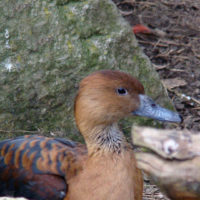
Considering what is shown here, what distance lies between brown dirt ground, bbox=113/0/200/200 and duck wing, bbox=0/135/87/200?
177cm

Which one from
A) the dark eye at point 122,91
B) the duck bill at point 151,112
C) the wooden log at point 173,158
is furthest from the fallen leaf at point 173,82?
the wooden log at point 173,158

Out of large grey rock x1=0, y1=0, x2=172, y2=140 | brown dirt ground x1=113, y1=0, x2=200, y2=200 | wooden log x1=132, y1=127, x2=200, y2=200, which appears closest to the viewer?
wooden log x1=132, y1=127, x2=200, y2=200

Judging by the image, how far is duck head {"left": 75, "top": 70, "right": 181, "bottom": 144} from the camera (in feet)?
10.6

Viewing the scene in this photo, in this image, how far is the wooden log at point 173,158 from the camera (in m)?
1.95

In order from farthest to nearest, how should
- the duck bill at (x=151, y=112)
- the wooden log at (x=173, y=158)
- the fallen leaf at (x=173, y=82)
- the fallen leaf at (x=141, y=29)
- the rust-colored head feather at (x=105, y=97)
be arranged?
the fallen leaf at (x=141, y=29)
the fallen leaf at (x=173, y=82)
the duck bill at (x=151, y=112)
the rust-colored head feather at (x=105, y=97)
the wooden log at (x=173, y=158)

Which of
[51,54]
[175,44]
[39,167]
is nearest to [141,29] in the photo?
[175,44]

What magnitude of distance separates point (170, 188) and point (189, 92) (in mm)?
3414

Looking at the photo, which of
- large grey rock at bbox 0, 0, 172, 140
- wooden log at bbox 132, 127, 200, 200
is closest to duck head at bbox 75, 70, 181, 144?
large grey rock at bbox 0, 0, 172, 140

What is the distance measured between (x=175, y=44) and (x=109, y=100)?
3.00m

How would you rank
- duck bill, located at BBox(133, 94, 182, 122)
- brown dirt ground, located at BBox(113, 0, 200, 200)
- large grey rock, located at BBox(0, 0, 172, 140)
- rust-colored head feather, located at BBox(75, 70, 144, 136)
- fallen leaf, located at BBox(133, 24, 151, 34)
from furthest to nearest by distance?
1. fallen leaf, located at BBox(133, 24, 151, 34)
2. brown dirt ground, located at BBox(113, 0, 200, 200)
3. large grey rock, located at BBox(0, 0, 172, 140)
4. duck bill, located at BBox(133, 94, 182, 122)
5. rust-colored head feather, located at BBox(75, 70, 144, 136)

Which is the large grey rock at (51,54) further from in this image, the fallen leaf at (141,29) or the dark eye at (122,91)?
the fallen leaf at (141,29)

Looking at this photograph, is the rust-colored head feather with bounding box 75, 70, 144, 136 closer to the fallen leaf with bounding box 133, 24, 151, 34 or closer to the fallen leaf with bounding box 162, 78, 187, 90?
the fallen leaf with bounding box 162, 78, 187, 90

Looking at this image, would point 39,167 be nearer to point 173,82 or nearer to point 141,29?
point 173,82

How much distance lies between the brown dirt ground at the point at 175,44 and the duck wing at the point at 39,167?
69.8 inches
